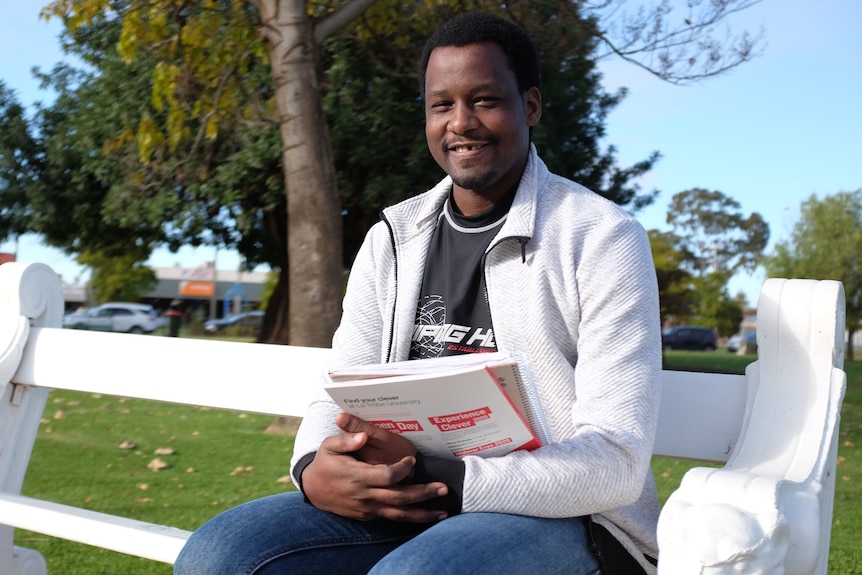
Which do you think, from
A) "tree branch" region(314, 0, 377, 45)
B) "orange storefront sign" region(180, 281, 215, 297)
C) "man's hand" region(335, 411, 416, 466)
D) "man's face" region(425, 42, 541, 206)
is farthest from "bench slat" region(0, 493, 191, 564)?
"orange storefront sign" region(180, 281, 215, 297)

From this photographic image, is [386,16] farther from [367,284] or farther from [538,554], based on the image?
[538,554]

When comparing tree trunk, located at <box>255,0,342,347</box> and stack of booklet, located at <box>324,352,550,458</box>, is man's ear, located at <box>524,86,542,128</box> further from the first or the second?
tree trunk, located at <box>255,0,342,347</box>

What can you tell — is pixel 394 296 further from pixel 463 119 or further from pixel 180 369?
pixel 180 369

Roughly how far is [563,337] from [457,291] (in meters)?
0.29

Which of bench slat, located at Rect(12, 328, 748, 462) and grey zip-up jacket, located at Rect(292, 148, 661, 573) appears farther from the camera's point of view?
bench slat, located at Rect(12, 328, 748, 462)

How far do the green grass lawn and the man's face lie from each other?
1.90 m

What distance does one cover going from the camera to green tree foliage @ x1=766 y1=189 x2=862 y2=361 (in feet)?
120

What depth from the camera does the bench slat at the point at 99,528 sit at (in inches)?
101

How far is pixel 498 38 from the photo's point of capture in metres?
2.19

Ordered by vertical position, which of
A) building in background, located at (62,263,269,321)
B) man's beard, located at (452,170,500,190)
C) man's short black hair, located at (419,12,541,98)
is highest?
man's short black hair, located at (419,12,541,98)

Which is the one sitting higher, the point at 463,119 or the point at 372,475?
the point at 463,119

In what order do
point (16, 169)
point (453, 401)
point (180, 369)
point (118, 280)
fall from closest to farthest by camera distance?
point (453, 401) < point (180, 369) < point (16, 169) < point (118, 280)

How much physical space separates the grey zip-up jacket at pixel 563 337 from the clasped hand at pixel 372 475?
111 mm

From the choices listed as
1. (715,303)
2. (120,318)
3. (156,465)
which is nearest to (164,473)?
(156,465)
